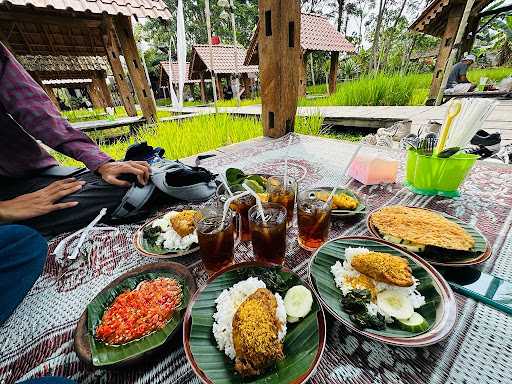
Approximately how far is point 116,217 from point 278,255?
106 centimetres

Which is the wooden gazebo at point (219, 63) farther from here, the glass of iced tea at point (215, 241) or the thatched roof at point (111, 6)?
the glass of iced tea at point (215, 241)

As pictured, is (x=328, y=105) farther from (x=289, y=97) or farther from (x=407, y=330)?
(x=407, y=330)

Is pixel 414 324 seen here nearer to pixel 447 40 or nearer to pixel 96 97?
pixel 447 40

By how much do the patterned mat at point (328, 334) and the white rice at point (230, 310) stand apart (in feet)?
0.52

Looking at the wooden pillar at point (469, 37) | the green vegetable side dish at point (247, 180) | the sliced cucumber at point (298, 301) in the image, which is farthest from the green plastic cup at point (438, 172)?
the wooden pillar at point (469, 37)

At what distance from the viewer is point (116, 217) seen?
A: 1457mm

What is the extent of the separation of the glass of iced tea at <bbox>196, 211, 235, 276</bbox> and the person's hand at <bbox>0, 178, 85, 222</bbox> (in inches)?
38.4

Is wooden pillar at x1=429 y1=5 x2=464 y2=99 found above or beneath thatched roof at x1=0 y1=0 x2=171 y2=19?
beneath

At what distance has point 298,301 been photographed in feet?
2.43

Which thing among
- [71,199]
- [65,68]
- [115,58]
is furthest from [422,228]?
[65,68]

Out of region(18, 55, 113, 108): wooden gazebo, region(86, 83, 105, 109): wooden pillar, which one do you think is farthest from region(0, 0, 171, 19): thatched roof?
region(86, 83, 105, 109): wooden pillar

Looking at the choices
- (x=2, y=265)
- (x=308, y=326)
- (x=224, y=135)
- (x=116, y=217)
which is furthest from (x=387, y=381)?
(x=224, y=135)

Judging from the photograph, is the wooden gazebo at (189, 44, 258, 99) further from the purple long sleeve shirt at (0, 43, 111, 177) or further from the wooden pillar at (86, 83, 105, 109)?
the purple long sleeve shirt at (0, 43, 111, 177)

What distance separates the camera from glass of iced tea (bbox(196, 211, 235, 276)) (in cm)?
96
